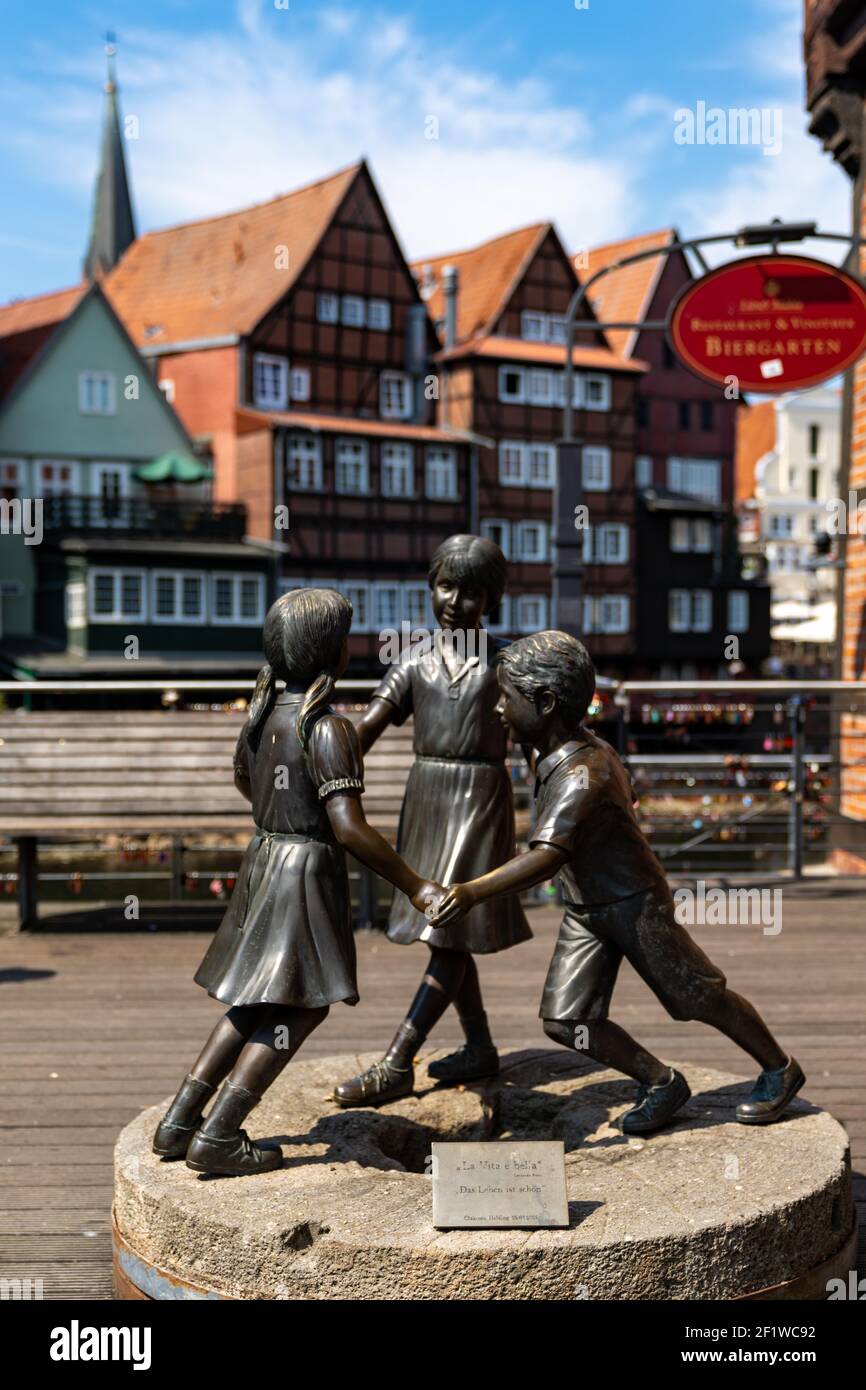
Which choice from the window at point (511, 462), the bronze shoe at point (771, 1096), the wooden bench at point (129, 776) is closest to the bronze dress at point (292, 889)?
the bronze shoe at point (771, 1096)

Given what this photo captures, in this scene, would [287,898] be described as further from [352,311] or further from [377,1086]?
[352,311]

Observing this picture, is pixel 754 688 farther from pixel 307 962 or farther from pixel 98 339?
pixel 98 339

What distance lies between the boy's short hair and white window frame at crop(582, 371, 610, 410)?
34364mm

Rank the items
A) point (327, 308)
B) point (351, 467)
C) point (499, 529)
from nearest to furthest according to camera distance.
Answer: point (351, 467), point (327, 308), point (499, 529)

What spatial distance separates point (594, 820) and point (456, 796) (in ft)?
2.64

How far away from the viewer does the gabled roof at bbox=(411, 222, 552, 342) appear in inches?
1444

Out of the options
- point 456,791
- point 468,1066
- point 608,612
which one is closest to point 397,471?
point 608,612

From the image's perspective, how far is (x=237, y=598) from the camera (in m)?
32.4

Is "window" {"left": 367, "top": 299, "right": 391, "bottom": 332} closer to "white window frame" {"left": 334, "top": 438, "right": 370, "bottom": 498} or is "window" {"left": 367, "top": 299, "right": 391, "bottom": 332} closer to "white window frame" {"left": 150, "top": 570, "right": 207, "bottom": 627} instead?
"white window frame" {"left": 334, "top": 438, "right": 370, "bottom": 498}

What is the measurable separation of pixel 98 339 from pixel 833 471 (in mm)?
32429

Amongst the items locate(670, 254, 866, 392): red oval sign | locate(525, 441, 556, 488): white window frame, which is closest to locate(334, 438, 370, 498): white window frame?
locate(525, 441, 556, 488): white window frame

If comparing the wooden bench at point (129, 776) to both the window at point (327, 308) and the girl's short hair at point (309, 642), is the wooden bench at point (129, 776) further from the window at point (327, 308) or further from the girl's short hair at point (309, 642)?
the window at point (327, 308)

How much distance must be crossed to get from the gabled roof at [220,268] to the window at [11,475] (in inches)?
189
